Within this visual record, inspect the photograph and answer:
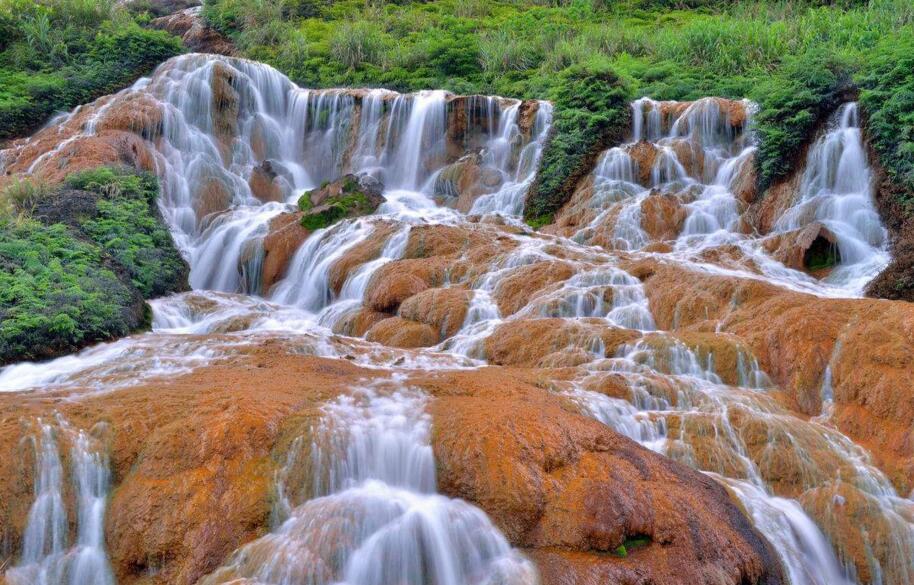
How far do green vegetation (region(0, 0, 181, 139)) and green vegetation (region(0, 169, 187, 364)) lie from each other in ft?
22.3

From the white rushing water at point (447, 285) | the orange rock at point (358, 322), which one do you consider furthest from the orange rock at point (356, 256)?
the orange rock at point (358, 322)

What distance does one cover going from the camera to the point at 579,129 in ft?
54.7

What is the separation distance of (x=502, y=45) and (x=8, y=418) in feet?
67.6

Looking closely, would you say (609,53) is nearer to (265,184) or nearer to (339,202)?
(265,184)

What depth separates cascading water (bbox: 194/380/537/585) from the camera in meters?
4.81

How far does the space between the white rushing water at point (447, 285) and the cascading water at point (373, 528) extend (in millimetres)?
15

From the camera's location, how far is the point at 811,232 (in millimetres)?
12188

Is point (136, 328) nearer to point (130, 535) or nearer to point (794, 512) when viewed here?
point (130, 535)

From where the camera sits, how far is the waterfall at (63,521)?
4.99 meters

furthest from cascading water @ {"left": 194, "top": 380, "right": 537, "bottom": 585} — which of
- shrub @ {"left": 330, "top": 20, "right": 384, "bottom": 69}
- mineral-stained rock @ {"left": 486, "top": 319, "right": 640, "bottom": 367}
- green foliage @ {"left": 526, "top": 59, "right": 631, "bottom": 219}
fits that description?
shrub @ {"left": 330, "top": 20, "right": 384, "bottom": 69}

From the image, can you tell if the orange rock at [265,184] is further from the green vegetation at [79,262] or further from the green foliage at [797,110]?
the green foliage at [797,110]

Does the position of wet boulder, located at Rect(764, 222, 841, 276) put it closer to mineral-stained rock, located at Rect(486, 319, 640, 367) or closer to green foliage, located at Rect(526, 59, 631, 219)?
mineral-stained rock, located at Rect(486, 319, 640, 367)

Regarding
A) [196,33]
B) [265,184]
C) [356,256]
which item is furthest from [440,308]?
[196,33]

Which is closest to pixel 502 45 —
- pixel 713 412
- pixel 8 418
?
pixel 713 412
